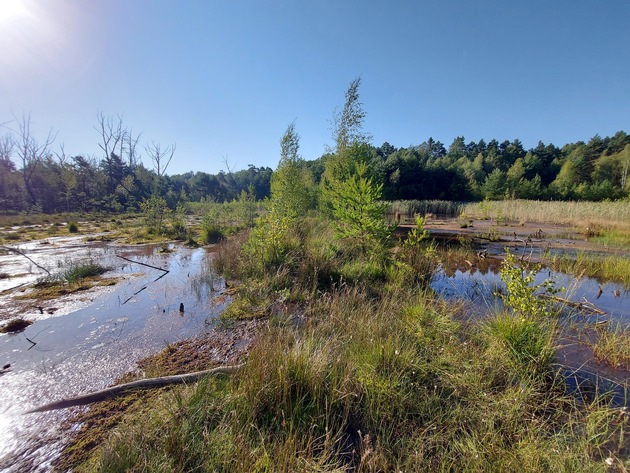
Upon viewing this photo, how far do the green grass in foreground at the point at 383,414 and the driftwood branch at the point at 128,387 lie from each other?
187 millimetres

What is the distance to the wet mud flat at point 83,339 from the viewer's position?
235cm

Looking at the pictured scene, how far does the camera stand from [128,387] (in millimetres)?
2787

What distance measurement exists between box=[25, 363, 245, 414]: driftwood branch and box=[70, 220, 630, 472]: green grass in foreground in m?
0.19

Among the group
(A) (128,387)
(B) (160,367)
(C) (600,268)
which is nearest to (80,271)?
(B) (160,367)

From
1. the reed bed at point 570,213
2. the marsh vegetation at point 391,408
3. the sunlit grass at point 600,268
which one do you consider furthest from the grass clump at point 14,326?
the reed bed at point 570,213

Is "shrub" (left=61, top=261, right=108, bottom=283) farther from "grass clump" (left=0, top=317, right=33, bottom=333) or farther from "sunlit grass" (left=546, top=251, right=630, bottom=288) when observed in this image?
"sunlit grass" (left=546, top=251, right=630, bottom=288)

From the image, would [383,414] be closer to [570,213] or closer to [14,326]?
[14,326]

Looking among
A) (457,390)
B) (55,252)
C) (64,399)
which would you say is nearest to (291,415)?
(457,390)

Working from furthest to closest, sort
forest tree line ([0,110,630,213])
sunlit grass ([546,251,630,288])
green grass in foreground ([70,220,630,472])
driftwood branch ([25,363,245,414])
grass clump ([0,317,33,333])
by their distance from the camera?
forest tree line ([0,110,630,213]) → sunlit grass ([546,251,630,288]) → grass clump ([0,317,33,333]) → driftwood branch ([25,363,245,414]) → green grass in foreground ([70,220,630,472])

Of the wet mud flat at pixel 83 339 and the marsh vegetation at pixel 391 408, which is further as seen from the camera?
the wet mud flat at pixel 83 339

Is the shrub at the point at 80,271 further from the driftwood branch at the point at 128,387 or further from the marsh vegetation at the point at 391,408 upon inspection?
the marsh vegetation at the point at 391,408

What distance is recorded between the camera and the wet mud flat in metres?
2.35

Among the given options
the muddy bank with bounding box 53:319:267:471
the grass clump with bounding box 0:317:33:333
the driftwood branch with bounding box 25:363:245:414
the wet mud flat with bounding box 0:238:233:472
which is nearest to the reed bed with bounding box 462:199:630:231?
the muddy bank with bounding box 53:319:267:471

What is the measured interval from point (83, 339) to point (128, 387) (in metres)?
2.11
